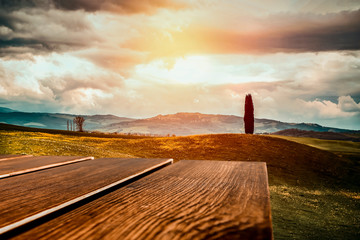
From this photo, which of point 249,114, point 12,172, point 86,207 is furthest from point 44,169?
point 249,114

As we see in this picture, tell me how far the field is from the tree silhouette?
6.75m

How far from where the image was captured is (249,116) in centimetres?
3234

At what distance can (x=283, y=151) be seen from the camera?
21.4m

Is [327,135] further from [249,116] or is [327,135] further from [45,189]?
[45,189]

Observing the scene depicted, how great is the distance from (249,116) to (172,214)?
1291 inches

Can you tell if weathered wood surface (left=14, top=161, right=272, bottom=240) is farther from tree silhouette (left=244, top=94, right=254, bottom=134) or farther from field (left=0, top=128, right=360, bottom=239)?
tree silhouette (left=244, top=94, right=254, bottom=134)

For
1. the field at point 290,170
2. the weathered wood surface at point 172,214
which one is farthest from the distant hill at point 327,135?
the weathered wood surface at point 172,214

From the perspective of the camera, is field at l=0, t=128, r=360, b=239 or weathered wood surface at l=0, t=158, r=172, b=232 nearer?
weathered wood surface at l=0, t=158, r=172, b=232

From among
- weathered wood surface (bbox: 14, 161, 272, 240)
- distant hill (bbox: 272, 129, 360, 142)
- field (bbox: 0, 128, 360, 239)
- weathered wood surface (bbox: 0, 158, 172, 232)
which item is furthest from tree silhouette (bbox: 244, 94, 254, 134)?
distant hill (bbox: 272, 129, 360, 142)

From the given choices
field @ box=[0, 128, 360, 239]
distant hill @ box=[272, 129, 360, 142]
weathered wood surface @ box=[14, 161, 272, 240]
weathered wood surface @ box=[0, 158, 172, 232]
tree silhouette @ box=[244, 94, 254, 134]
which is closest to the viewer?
weathered wood surface @ box=[14, 161, 272, 240]

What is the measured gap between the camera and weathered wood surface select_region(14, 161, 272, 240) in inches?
28.7

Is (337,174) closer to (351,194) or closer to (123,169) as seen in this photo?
(351,194)

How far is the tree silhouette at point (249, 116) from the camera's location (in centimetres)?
3222

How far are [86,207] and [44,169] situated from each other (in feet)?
3.92
